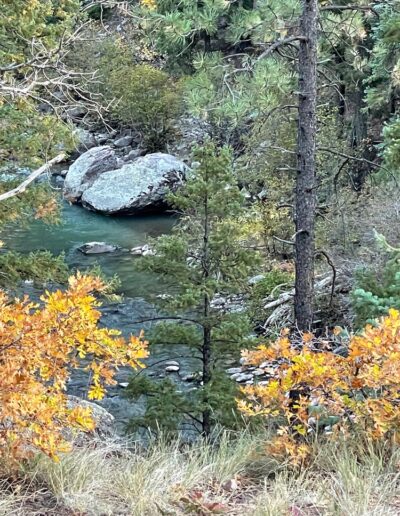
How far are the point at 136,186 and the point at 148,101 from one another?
4905 mm

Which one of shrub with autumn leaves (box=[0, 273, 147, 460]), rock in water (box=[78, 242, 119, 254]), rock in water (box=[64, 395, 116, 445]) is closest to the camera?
shrub with autumn leaves (box=[0, 273, 147, 460])

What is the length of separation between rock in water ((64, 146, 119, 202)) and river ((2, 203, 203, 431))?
0.95m

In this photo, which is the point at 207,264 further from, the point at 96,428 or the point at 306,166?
the point at 96,428

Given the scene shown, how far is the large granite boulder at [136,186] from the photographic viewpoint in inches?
787

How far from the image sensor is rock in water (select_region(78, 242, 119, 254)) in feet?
51.2

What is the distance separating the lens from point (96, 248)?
621 inches

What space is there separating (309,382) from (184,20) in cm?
342

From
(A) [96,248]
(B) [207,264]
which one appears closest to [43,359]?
(B) [207,264]

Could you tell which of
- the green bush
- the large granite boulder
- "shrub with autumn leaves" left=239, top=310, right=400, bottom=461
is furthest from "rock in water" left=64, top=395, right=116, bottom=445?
the green bush

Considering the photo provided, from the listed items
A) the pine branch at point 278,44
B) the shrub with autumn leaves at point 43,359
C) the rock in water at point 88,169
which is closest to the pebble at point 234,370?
the pine branch at point 278,44

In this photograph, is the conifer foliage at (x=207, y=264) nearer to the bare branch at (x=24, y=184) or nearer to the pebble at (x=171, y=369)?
the bare branch at (x=24, y=184)

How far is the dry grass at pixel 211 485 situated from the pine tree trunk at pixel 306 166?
229 cm

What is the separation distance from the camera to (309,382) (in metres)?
3.59

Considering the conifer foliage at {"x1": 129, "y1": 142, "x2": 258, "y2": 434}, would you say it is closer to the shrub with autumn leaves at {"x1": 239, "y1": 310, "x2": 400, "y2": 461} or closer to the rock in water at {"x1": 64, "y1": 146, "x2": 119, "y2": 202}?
the shrub with autumn leaves at {"x1": 239, "y1": 310, "x2": 400, "y2": 461}
